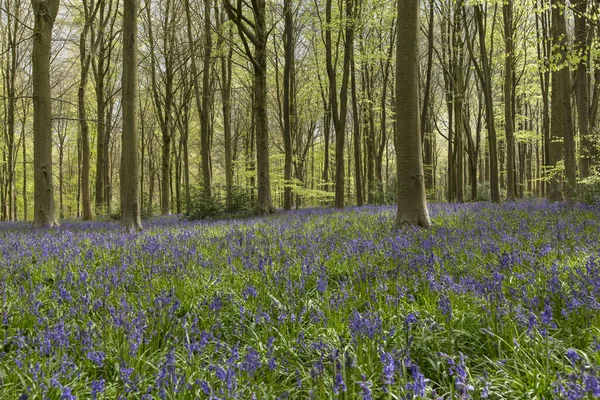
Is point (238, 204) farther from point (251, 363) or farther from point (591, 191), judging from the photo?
point (251, 363)

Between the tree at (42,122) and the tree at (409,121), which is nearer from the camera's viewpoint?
the tree at (409,121)

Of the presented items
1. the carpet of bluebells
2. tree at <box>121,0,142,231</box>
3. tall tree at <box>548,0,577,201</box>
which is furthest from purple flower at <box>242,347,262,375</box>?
tall tree at <box>548,0,577,201</box>

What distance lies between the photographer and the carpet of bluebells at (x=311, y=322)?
210 centimetres

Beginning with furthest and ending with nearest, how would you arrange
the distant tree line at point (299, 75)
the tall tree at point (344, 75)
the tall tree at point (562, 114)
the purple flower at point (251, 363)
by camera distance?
the tall tree at point (344, 75) < the tall tree at point (562, 114) < the distant tree line at point (299, 75) < the purple flower at point (251, 363)

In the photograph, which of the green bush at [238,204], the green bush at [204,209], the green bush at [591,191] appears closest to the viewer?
the green bush at [591,191]

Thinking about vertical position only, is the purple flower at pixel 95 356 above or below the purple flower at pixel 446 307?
below

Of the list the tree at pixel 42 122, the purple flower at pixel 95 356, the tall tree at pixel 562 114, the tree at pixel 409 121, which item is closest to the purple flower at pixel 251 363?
the purple flower at pixel 95 356

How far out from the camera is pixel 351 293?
3570 mm

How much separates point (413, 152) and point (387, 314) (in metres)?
5.44

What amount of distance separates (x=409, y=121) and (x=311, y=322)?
5.97 meters

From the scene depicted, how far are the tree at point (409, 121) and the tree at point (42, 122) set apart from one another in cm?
1037

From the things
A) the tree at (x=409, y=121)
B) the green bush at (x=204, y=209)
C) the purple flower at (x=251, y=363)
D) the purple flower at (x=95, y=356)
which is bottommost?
the purple flower at (x=95, y=356)

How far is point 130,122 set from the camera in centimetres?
977

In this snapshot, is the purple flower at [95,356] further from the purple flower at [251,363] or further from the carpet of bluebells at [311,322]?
the purple flower at [251,363]
